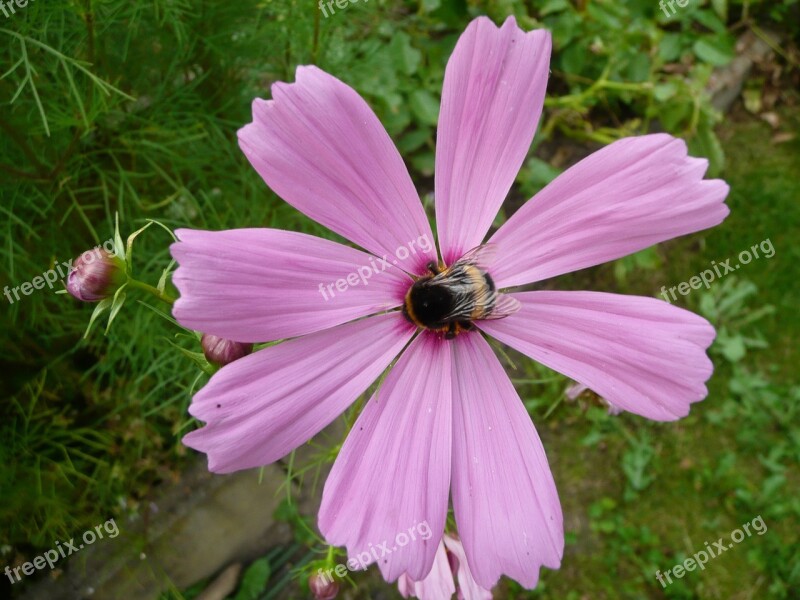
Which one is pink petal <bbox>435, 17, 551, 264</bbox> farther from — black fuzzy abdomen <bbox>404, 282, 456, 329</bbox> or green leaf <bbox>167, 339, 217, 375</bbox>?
green leaf <bbox>167, 339, 217, 375</bbox>

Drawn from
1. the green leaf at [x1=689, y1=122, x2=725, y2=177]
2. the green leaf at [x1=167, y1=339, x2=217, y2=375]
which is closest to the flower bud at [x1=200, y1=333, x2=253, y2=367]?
the green leaf at [x1=167, y1=339, x2=217, y2=375]

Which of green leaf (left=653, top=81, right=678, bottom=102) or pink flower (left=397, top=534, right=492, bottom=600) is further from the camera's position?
green leaf (left=653, top=81, right=678, bottom=102)

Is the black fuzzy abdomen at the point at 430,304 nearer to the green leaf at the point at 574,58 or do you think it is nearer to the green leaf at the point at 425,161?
the green leaf at the point at 425,161

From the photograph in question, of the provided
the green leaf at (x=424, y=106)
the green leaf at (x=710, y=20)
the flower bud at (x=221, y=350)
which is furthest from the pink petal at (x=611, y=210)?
the green leaf at (x=710, y=20)

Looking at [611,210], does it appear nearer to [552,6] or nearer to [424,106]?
[424,106]

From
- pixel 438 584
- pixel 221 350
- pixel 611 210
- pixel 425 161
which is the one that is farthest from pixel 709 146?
pixel 221 350

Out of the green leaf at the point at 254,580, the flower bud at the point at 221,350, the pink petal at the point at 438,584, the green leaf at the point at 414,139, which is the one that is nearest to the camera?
the flower bud at the point at 221,350
